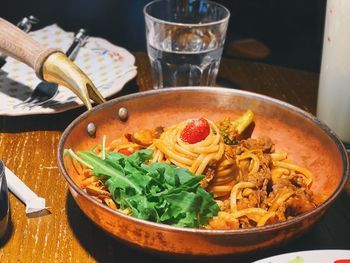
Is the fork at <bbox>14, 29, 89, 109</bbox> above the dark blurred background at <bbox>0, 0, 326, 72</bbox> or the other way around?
above

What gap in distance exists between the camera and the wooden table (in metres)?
1.32

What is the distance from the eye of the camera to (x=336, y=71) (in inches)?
75.4

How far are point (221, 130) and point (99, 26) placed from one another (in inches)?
104

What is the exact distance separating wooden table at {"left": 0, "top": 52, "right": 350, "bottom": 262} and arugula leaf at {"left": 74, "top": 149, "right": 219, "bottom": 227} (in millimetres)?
119

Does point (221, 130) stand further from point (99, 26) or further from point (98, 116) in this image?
point (99, 26)

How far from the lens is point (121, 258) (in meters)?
1.31

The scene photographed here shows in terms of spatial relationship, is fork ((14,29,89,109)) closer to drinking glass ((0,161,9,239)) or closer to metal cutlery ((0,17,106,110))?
metal cutlery ((0,17,106,110))

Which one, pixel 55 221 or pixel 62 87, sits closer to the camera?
pixel 55 221

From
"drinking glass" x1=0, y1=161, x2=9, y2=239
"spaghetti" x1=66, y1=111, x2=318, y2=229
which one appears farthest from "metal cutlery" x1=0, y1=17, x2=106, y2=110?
"drinking glass" x1=0, y1=161, x2=9, y2=239

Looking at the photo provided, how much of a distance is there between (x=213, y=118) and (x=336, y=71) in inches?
19.0

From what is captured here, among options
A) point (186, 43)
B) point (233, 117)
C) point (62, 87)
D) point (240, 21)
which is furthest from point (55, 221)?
point (240, 21)

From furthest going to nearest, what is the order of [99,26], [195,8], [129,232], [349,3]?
1. [99,26]
2. [195,8]
3. [349,3]
4. [129,232]

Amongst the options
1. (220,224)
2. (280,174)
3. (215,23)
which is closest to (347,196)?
(280,174)

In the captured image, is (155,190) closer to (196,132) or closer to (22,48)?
(196,132)
